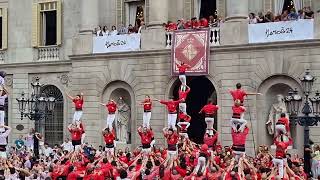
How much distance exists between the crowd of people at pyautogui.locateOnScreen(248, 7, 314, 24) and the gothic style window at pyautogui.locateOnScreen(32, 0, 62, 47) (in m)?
14.2

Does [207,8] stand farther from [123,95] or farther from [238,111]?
[238,111]

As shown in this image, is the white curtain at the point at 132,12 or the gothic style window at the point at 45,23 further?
the gothic style window at the point at 45,23

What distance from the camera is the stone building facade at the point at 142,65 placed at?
3234 centimetres

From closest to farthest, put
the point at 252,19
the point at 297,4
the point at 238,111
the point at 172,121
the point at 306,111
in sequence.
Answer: the point at 238,111 < the point at 306,111 < the point at 172,121 < the point at 252,19 < the point at 297,4

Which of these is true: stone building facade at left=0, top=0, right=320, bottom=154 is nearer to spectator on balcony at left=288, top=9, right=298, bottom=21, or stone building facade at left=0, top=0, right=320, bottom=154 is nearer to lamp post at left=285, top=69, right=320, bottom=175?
spectator on balcony at left=288, top=9, right=298, bottom=21

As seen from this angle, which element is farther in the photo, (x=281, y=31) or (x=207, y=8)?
(x=207, y=8)

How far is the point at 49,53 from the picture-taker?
138 ft

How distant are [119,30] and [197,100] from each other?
6028mm

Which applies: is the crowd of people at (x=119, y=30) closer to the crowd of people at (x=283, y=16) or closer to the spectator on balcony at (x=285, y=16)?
the crowd of people at (x=283, y=16)

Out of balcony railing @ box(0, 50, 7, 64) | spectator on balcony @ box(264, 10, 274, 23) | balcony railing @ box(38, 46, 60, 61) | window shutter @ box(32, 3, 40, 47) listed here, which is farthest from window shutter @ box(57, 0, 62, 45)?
spectator on balcony @ box(264, 10, 274, 23)

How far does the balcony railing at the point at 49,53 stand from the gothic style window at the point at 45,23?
0.42m

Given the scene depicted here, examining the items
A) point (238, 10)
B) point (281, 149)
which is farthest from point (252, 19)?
point (281, 149)

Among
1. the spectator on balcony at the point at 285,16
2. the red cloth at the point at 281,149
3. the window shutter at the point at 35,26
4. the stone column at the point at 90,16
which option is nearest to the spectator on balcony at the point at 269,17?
the spectator on balcony at the point at 285,16

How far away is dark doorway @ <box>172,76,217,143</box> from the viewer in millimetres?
37062
